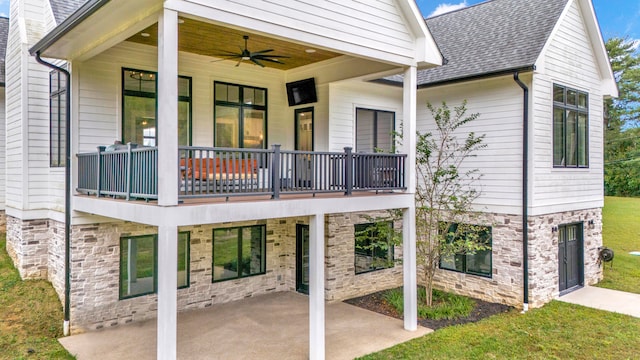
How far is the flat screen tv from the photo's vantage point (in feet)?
36.5

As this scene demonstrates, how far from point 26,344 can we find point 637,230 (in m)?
22.8

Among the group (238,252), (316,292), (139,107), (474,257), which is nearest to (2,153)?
(139,107)

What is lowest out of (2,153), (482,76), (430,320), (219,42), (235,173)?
(430,320)

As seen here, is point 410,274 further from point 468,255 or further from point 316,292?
point 468,255

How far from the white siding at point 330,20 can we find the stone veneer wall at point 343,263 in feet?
14.4

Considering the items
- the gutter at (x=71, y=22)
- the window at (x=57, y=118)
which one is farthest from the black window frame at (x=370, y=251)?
the gutter at (x=71, y=22)

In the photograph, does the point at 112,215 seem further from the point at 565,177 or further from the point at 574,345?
the point at 565,177

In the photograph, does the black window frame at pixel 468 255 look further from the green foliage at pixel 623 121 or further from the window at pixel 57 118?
the green foliage at pixel 623 121

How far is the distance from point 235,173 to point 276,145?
96 centimetres

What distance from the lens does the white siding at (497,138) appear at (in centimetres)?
1059

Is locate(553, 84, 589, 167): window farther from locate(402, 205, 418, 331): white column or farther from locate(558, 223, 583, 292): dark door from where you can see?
locate(402, 205, 418, 331): white column

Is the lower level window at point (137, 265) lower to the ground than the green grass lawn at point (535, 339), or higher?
higher

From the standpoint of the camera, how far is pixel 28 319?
27.4 feet

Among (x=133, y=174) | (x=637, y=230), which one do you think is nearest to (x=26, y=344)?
(x=133, y=174)
